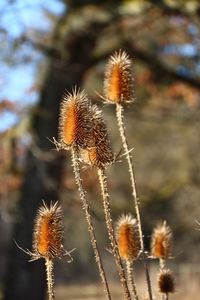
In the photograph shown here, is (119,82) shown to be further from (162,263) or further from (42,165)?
(42,165)

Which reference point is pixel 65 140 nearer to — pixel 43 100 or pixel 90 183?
pixel 43 100

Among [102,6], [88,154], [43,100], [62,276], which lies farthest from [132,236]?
[62,276]

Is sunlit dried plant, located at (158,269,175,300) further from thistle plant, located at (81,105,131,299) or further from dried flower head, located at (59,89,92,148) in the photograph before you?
dried flower head, located at (59,89,92,148)

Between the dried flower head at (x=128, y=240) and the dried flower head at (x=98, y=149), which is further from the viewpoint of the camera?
the dried flower head at (x=128, y=240)

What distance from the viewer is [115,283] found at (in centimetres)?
2816

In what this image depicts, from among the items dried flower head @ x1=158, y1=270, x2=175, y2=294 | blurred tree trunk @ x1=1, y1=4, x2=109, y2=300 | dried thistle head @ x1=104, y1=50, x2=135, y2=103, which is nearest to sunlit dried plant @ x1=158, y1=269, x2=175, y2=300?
dried flower head @ x1=158, y1=270, x2=175, y2=294

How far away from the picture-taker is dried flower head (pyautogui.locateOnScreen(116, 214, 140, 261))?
2.56 meters

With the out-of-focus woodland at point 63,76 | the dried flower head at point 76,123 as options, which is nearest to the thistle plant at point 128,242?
the dried flower head at point 76,123

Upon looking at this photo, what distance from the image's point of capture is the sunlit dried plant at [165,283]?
8.93ft

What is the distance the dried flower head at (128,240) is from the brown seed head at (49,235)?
0.34 meters

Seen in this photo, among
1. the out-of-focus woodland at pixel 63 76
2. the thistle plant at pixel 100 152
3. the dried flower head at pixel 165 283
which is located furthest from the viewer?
the out-of-focus woodland at pixel 63 76

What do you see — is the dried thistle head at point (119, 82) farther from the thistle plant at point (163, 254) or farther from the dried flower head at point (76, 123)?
the thistle plant at point (163, 254)

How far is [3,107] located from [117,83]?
936 cm

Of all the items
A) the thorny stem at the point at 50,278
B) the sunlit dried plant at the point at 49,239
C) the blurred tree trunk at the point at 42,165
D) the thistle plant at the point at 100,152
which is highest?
the blurred tree trunk at the point at 42,165
